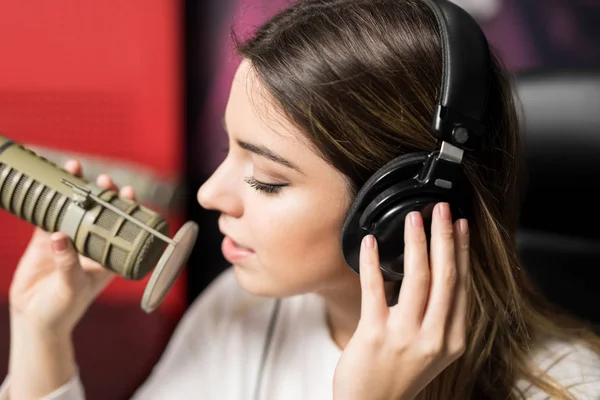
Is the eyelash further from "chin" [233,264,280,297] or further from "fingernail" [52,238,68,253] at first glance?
"fingernail" [52,238,68,253]

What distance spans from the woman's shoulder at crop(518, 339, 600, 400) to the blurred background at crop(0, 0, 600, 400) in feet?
1.20

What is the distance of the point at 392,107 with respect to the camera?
71 cm

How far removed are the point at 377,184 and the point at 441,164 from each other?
0.08 metres

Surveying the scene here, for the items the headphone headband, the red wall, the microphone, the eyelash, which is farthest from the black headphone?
the red wall

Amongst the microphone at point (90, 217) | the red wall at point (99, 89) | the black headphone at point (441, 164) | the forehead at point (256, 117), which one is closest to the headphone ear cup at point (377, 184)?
the black headphone at point (441, 164)

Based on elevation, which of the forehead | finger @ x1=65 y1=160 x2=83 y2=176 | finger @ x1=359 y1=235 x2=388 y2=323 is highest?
the forehead

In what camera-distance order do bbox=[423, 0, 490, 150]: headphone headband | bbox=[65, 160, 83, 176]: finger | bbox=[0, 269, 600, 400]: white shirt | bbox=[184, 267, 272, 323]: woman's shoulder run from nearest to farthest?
bbox=[423, 0, 490, 150]: headphone headband < bbox=[65, 160, 83, 176]: finger < bbox=[0, 269, 600, 400]: white shirt < bbox=[184, 267, 272, 323]: woman's shoulder

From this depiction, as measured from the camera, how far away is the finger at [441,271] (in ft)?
2.24

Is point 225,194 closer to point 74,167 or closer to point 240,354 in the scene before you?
point 74,167

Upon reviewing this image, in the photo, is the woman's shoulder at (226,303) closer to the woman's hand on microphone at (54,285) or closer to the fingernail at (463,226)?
the woman's hand on microphone at (54,285)

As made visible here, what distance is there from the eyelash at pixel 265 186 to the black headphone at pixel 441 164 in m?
0.11

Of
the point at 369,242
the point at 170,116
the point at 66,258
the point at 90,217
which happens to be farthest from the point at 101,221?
the point at 170,116

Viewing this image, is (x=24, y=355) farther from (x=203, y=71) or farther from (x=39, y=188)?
(x=203, y=71)

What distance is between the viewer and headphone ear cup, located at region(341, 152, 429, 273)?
67 cm
